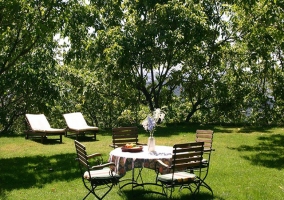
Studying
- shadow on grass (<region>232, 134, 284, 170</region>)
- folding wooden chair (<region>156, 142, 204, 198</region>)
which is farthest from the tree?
shadow on grass (<region>232, 134, 284, 170</region>)

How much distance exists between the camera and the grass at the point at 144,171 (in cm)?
721

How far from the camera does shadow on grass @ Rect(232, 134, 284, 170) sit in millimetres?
9891

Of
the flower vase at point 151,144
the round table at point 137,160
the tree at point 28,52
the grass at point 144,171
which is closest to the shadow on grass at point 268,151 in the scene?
the grass at point 144,171

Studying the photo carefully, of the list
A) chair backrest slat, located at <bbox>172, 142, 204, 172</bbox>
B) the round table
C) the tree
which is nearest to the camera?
chair backrest slat, located at <bbox>172, 142, 204, 172</bbox>

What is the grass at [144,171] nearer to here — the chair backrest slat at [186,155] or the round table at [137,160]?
the round table at [137,160]

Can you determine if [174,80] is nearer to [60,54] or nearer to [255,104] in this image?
[255,104]

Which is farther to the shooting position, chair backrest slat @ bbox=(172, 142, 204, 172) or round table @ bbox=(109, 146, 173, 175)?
round table @ bbox=(109, 146, 173, 175)

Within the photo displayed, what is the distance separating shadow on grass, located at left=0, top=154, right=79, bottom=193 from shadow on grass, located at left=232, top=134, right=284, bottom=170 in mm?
4831

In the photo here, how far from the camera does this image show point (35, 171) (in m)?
9.30

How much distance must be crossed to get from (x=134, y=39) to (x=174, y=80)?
3771 millimetres

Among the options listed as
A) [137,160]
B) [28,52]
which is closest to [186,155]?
[137,160]

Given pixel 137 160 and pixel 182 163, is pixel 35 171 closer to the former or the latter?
pixel 137 160

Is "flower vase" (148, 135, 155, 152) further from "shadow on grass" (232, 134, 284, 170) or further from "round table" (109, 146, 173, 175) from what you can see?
"shadow on grass" (232, 134, 284, 170)

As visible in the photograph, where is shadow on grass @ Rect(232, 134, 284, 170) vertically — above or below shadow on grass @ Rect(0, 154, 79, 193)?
above
